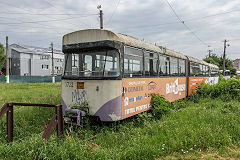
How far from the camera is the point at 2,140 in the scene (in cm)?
563

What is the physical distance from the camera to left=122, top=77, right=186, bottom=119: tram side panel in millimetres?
6648

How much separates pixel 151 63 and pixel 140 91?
4.94 ft

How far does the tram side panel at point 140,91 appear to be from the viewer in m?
6.65

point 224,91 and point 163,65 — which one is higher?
point 163,65

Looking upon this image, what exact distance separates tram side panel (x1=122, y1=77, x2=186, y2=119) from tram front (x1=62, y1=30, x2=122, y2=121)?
0.37 metres

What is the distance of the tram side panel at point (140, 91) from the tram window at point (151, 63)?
0.28 meters

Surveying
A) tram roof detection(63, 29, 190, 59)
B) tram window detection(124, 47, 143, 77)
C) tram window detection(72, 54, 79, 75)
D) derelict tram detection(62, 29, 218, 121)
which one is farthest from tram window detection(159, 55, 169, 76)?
tram window detection(72, 54, 79, 75)

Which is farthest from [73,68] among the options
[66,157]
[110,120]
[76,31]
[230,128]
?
[230,128]

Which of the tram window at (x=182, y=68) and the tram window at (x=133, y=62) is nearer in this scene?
the tram window at (x=133, y=62)

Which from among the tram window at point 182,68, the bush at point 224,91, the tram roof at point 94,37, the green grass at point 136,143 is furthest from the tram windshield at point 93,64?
the bush at point 224,91

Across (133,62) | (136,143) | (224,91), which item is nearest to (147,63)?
(133,62)

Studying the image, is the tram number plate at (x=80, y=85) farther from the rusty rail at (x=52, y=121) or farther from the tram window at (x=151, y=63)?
the tram window at (x=151, y=63)

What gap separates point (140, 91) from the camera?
746 centimetres

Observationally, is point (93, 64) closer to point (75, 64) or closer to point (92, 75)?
point (92, 75)
